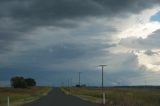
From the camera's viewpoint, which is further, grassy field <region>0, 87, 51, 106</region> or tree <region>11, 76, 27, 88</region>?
tree <region>11, 76, 27, 88</region>

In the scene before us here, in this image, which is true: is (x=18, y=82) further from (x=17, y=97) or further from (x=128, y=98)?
(x=128, y=98)

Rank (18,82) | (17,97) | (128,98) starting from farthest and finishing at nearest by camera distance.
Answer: (18,82), (17,97), (128,98)

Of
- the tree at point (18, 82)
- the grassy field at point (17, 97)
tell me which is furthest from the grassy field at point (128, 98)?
the tree at point (18, 82)

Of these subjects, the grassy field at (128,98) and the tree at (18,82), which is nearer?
the grassy field at (128,98)

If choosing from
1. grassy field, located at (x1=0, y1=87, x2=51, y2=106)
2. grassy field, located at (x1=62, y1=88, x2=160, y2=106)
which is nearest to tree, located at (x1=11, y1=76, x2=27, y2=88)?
grassy field, located at (x1=0, y1=87, x2=51, y2=106)

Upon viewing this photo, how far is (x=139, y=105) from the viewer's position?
34375mm

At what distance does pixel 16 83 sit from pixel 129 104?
15302 centimetres

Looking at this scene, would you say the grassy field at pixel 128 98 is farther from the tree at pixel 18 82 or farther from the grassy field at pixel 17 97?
the tree at pixel 18 82

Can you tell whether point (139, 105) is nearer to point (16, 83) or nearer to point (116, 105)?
point (116, 105)

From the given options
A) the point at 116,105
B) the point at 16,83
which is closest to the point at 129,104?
the point at 116,105

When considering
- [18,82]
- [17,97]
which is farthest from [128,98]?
[18,82]

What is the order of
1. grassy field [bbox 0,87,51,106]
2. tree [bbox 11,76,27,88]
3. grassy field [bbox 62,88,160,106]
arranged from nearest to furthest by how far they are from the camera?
grassy field [bbox 62,88,160,106] → grassy field [bbox 0,87,51,106] → tree [bbox 11,76,27,88]

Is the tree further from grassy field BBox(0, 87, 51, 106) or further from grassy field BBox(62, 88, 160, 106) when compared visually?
grassy field BBox(62, 88, 160, 106)

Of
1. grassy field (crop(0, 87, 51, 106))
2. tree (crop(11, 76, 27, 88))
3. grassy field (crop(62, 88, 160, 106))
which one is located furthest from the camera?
tree (crop(11, 76, 27, 88))
